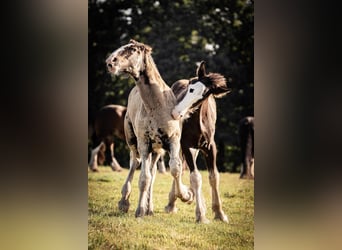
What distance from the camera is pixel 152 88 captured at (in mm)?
4391

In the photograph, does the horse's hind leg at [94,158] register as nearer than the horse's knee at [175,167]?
No

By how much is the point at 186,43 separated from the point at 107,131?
1.01 metres

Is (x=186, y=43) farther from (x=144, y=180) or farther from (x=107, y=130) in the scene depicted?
(x=144, y=180)

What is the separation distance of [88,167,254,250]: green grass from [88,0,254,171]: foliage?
275 millimetres

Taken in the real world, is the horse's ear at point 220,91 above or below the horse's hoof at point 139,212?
above

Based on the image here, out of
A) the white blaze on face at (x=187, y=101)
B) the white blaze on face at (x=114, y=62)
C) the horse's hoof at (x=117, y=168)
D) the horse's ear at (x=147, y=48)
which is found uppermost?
the horse's ear at (x=147, y=48)

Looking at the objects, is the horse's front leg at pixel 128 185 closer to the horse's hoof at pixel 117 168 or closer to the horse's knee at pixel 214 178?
the horse's hoof at pixel 117 168

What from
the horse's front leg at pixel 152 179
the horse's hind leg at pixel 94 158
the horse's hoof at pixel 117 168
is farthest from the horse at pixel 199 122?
the horse's hind leg at pixel 94 158

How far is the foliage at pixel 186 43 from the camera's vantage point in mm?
4398

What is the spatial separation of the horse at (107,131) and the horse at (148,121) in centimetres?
17
